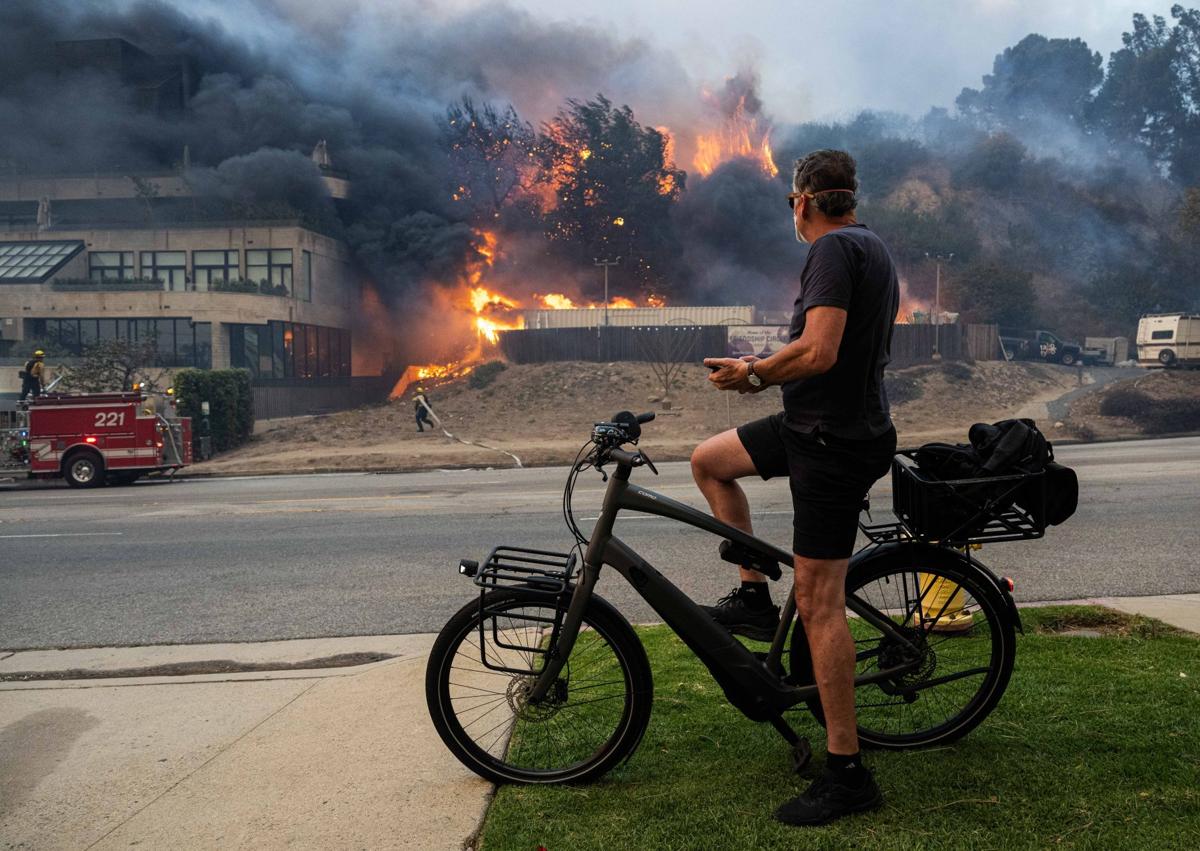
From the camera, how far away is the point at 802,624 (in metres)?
3.46

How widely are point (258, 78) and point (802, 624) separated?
69142 millimetres

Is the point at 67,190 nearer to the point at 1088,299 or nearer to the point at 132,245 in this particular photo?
the point at 132,245

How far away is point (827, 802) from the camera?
3133 mm

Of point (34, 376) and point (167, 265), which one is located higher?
point (167, 265)

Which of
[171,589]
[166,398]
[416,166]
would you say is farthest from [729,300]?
[171,589]

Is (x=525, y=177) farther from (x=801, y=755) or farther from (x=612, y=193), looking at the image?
(x=801, y=755)

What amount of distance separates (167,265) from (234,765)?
166 feet

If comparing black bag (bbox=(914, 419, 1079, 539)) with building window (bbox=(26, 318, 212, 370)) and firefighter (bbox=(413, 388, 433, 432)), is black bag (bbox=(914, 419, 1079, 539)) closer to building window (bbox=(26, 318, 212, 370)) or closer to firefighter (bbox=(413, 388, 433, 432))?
firefighter (bbox=(413, 388, 433, 432))

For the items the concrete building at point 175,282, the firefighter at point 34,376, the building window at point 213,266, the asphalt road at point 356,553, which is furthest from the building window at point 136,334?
the asphalt road at point 356,553

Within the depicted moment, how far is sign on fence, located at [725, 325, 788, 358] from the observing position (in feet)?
138

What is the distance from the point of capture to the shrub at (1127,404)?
26.7 m

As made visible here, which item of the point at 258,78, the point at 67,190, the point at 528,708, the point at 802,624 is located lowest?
the point at 528,708

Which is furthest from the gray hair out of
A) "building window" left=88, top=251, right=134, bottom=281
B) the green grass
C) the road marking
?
"building window" left=88, top=251, right=134, bottom=281

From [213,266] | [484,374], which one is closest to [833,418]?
[484,374]
